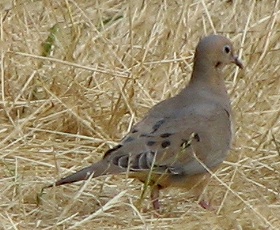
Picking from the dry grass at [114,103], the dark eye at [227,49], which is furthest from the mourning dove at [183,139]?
the dry grass at [114,103]

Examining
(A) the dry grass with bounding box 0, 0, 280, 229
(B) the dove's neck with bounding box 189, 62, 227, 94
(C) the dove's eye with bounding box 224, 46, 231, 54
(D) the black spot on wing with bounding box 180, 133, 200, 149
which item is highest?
(C) the dove's eye with bounding box 224, 46, 231, 54

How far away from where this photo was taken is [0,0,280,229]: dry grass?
399 cm

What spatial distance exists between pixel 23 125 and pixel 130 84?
1.79ft

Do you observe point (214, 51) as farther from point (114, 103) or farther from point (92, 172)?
point (92, 172)

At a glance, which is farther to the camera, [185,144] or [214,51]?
[214,51]

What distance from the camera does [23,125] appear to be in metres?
4.82

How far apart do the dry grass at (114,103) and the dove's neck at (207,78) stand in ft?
1.00

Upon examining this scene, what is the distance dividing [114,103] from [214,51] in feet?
2.32

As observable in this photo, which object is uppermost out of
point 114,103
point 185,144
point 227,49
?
point 227,49

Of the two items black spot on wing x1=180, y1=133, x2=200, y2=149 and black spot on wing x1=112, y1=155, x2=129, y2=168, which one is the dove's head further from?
black spot on wing x1=112, y1=155, x2=129, y2=168

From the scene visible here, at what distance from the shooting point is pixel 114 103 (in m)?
5.03

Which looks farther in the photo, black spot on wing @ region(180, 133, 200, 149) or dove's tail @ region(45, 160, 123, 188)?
black spot on wing @ region(180, 133, 200, 149)

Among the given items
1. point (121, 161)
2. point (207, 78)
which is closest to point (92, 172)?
point (121, 161)

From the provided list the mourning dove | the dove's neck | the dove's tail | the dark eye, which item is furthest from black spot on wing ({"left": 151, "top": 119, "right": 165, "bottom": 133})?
the dark eye
